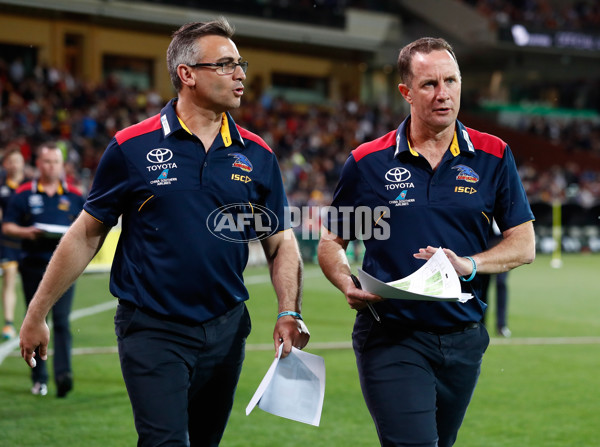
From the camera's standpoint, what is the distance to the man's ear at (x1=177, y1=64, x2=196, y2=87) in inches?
157

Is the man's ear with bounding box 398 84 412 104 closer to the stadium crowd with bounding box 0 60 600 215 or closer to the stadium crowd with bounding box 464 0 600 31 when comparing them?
the stadium crowd with bounding box 0 60 600 215

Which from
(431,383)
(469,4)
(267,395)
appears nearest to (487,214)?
(431,383)

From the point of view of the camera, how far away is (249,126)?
109ft

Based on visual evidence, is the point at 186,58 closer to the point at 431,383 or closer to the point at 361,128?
the point at 431,383

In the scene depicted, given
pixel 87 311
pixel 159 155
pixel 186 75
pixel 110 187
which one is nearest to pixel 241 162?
pixel 159 155

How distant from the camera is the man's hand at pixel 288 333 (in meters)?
4.00

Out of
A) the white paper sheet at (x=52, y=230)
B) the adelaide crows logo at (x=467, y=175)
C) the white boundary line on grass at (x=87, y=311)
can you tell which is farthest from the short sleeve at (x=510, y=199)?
the white boundary line on grass at (x=87, y=311)

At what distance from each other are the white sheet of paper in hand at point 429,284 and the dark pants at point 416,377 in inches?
13.0

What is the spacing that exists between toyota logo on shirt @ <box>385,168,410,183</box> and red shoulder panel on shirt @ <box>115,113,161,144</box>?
3.60 ft

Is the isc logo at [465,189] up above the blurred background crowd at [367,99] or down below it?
above

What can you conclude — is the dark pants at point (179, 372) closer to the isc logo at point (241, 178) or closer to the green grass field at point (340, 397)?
the isc logo at point (241, 178)

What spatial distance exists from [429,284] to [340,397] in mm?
4781

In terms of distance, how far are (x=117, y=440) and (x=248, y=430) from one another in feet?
3.48

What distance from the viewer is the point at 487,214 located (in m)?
4.05
